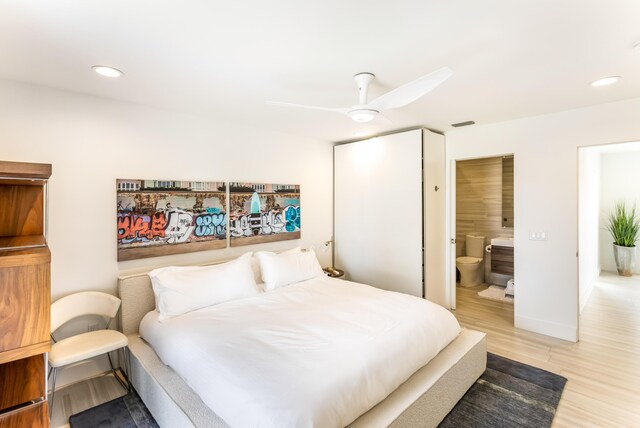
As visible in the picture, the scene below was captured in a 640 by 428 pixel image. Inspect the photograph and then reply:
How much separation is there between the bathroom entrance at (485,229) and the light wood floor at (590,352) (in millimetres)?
544

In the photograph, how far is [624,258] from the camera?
5.90m

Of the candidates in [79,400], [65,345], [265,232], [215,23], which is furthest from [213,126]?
[79,400]

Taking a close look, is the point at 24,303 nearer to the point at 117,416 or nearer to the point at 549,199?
the point at 117,416

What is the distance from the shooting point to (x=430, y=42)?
6.15 ft

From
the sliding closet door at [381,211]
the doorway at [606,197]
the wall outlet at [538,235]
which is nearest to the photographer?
the wall outlet at [538,235]

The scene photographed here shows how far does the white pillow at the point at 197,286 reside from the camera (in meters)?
2.66

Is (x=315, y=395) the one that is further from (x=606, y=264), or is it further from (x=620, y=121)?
(x=606, y=264)

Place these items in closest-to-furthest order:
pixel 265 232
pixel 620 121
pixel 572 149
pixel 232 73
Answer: pixel 232 73
pixel 620 121
pixel 572 149
pixel 265 232

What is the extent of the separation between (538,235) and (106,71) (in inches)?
172

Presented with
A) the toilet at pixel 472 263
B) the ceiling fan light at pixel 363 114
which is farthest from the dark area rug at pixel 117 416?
the toilet at pixel 472 263

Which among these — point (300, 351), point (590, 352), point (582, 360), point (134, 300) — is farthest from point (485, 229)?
point (134, 300)

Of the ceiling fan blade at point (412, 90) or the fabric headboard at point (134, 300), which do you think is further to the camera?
the fabric headboard at point (134, 300)

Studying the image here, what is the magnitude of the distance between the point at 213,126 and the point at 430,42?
8.14ft

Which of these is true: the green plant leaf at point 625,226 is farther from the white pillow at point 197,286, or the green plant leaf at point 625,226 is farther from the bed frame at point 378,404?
the white pillow at point 197,286
